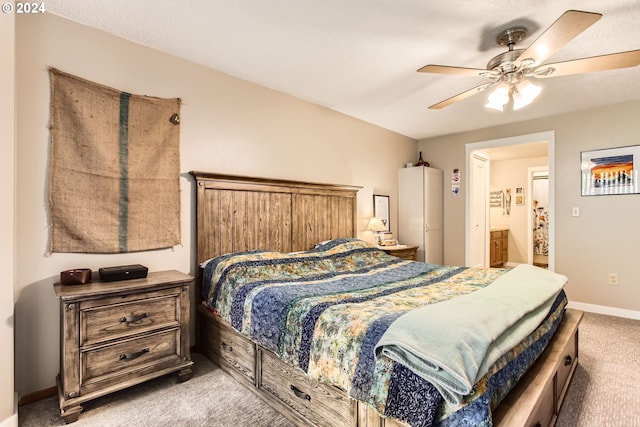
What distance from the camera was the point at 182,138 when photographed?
8.54ft

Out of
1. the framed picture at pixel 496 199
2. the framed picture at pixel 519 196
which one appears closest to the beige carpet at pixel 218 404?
the framed picture at pixel 519 196

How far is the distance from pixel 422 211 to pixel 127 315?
385 centimetres

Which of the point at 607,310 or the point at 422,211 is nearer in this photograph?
the point at 607,310

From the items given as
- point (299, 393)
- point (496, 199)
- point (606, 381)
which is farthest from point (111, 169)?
point (496, 199)

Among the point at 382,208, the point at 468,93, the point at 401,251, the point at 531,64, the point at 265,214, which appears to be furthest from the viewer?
the point at 382,208

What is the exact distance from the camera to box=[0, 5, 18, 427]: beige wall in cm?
161

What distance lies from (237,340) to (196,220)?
1.04 meters

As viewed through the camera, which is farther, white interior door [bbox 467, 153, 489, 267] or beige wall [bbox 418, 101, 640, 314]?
white interior door [bbox 467, 153, 489, 267]

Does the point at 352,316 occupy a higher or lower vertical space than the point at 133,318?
higher

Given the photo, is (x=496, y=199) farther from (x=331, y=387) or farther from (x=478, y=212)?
(x=331, y=387)

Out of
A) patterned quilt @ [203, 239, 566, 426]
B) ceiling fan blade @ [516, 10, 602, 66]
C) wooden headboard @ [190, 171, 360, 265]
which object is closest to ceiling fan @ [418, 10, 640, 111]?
ceiling fan blade @ [516, 10, 602, 66]

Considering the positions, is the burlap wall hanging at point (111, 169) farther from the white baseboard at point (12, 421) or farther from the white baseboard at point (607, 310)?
the white baseboard at point (607, 310)

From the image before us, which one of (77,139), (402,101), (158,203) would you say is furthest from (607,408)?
(77,139)

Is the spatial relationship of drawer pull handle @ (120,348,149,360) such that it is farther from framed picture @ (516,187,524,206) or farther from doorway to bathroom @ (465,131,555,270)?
framed picture @ (516,187,524,206)
